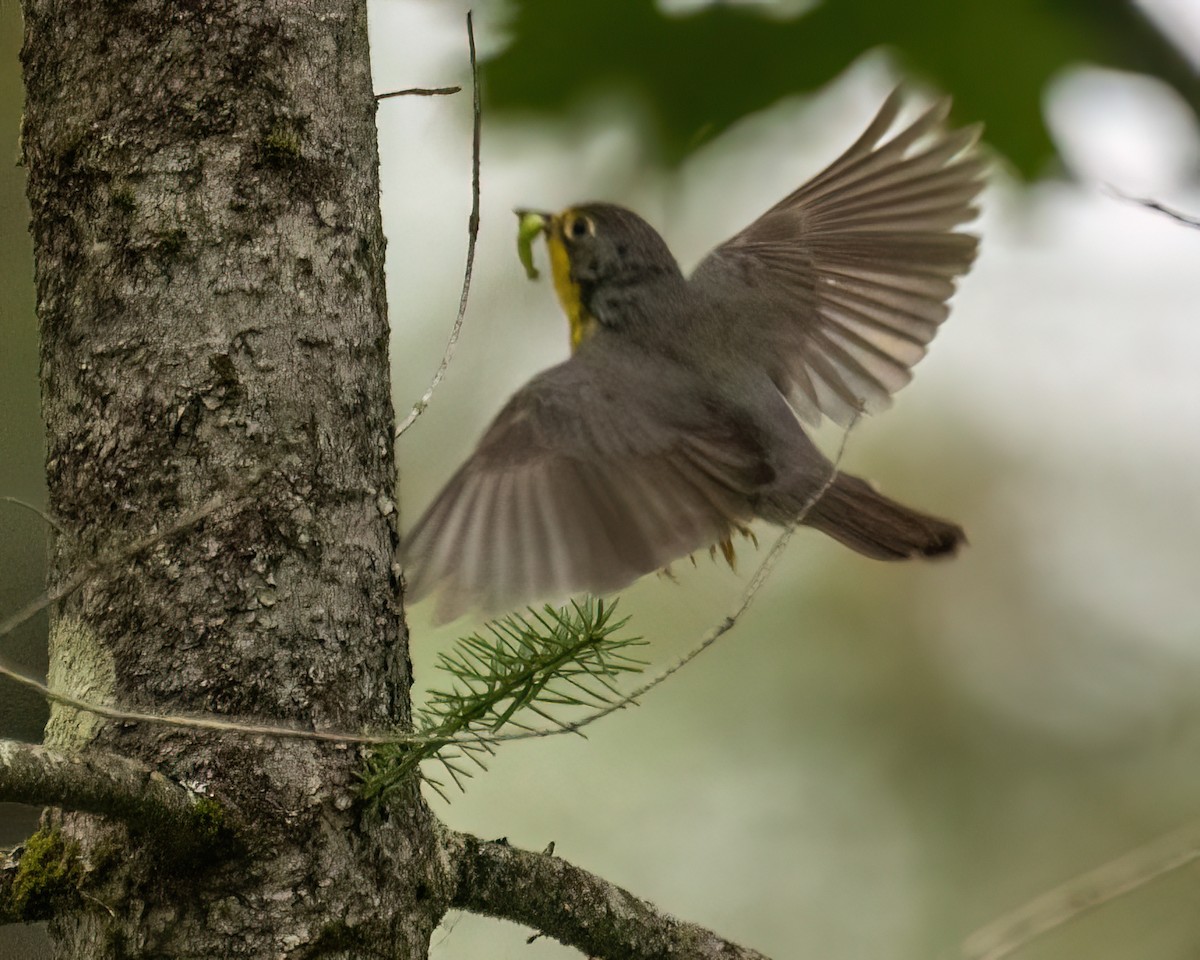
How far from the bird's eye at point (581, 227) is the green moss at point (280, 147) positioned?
29.0 inches

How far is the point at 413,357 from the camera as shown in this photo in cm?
278

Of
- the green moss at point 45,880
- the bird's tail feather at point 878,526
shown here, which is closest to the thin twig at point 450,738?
the green moss at point 45,880

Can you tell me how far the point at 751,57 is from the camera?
1743mm

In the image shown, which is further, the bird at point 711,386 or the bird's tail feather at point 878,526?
the bird's tail feather at point 878,526

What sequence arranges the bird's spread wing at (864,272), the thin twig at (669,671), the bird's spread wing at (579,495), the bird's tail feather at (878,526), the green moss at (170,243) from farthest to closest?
the bird's spread wing at (864,272) → the bird's tail feather at (878,526) → the bird's spread wing at (579,495) → the green moss at (170,243) → the thin twig at (669,671)

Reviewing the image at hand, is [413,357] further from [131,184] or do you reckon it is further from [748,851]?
[748,851]

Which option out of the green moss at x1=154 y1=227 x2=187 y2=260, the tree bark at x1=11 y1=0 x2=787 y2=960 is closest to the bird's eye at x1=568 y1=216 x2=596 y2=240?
the tree bark at x1=11 y1=0 x2=787 y2=960

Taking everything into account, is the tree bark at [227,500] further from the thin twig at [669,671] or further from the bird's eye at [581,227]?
the bird's eye at [581,227]

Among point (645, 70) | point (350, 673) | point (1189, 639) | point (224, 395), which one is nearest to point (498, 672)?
point (350, 673)

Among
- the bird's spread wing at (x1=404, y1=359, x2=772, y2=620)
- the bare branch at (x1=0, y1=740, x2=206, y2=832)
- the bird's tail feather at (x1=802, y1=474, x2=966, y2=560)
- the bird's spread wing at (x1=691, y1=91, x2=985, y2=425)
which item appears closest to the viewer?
the bare branch at (x1=0, y1=740, x2=206, y2=832)

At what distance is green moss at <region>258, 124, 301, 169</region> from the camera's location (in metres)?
1.01

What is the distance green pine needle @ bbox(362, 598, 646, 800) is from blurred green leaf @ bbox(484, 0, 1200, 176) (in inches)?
39.9

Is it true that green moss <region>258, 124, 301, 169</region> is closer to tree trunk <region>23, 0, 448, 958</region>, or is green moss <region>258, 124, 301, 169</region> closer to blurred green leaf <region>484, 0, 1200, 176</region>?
tree trunk <region>23, 0, 448, 958</region>

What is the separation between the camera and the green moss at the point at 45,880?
2.93 ft
